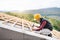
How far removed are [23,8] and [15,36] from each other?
652 millimetres

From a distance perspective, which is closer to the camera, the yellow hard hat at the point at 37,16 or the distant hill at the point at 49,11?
the yellow hard hat at the point at 37,16

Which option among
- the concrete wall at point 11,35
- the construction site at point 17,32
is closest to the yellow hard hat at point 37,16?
the construction site at point 17,32

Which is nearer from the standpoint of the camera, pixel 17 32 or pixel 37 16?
pixel 17 32

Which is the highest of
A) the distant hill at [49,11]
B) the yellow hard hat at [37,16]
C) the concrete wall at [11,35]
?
the distant hill at [49,11]

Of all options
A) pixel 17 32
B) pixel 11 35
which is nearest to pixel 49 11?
pixel 17 32

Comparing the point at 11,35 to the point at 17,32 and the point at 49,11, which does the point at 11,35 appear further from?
the point at 49,11

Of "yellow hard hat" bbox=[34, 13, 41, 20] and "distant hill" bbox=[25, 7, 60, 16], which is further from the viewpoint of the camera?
"distant hill" bbox=[25, 7, 60, 16]

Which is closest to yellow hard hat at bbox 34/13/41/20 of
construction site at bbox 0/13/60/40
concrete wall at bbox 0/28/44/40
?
construction site at bbox 0/13/60/40

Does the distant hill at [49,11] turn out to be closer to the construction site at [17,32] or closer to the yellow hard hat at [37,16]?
the yellow hard hat at [37,16]

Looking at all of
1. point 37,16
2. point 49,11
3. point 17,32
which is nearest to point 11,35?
point 17,32

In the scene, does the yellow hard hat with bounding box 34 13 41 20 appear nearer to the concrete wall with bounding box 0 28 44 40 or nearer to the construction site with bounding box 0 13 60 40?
the construction site with bounding box 0 13 60 40

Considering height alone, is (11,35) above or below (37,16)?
below

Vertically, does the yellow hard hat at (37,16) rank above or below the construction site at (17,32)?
above

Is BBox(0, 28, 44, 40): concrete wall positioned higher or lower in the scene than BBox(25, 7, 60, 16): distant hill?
lower
